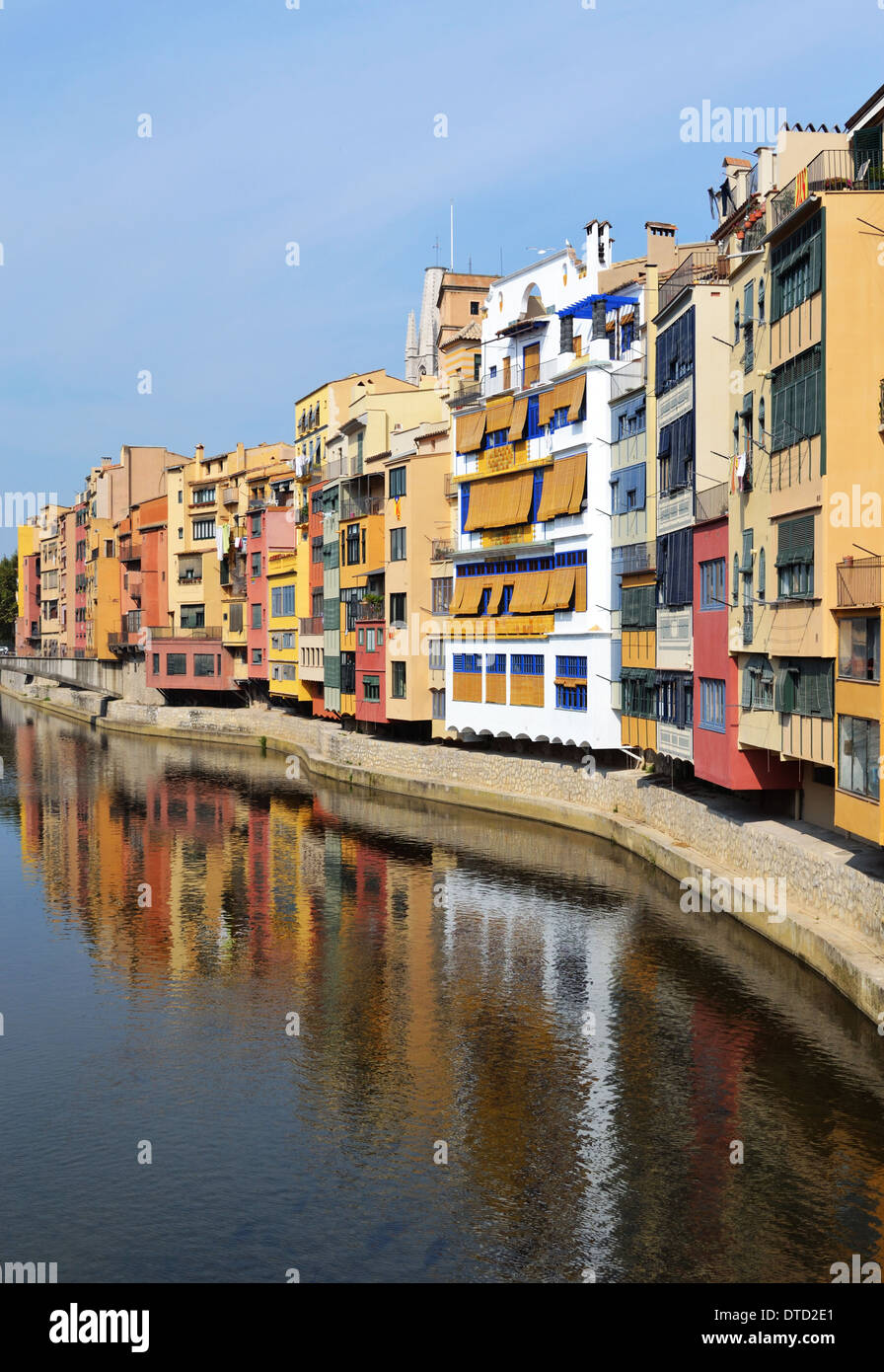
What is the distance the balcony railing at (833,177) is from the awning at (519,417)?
23.0m

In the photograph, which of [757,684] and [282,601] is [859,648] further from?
[282,601]

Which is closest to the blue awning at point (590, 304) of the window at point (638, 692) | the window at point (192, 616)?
the window at point (638, 692)

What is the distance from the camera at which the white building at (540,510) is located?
5125 cm

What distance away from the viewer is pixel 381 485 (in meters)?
70.4

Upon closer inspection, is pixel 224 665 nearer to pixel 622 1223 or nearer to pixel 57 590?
pixel 57 590

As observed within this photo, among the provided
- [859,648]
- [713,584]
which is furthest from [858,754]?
[713,584]

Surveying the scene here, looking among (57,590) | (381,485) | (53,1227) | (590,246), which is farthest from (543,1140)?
(57,590)

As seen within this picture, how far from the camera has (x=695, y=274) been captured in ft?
135

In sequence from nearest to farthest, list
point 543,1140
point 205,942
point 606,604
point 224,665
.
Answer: point 543,1140 < point 205,942 < point 606,604 < point 224,665

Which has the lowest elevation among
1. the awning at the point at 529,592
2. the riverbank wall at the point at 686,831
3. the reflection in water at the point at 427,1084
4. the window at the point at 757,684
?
the reflection in water at the point at 427,1084

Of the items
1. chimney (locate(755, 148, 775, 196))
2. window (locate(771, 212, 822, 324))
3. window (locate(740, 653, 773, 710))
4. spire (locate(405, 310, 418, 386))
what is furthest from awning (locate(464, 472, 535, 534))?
spire (locate(405, 310, 418, 386))

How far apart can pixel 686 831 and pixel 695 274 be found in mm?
16279

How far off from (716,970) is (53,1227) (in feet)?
55.4

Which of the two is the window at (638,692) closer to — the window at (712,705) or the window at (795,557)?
the window at (712,705)
